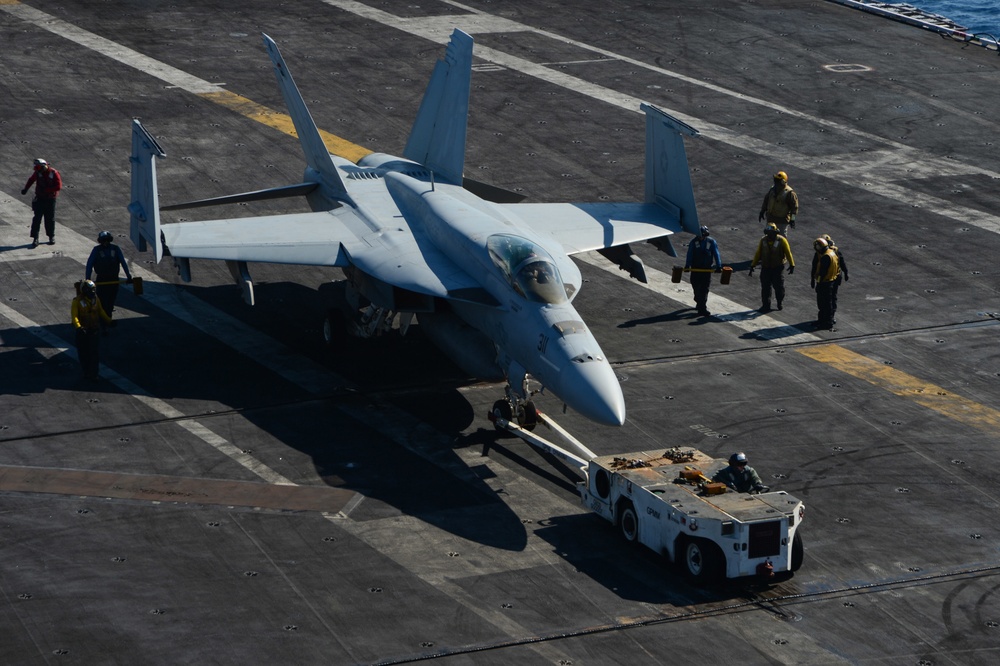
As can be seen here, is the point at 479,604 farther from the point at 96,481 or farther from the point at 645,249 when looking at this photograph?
the point at 645,249

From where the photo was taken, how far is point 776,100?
46.4m

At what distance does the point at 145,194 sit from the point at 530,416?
28.4ft

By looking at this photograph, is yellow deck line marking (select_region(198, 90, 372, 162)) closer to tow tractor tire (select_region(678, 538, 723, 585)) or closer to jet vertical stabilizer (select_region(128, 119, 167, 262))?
jet vertical stabilizer (select_region(128, 119, 167, 262))

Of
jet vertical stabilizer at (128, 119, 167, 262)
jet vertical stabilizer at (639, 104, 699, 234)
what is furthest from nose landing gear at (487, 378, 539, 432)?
jet vertical stabilizer at (128, 119, 167, 262)

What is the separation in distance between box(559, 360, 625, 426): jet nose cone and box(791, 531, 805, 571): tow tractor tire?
10.3ft

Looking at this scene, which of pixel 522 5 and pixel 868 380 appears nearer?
pixel 868 380

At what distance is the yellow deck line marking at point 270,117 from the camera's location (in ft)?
129

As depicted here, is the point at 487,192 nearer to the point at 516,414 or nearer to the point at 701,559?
the point at 516,414

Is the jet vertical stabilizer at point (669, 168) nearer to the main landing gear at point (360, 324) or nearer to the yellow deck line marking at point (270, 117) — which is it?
the main landing gear at point (360, 324)

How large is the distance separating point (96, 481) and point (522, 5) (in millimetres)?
36664

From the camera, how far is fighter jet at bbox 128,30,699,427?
23359 millimetres

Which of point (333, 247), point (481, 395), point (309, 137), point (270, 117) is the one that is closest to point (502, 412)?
point (481, 395)

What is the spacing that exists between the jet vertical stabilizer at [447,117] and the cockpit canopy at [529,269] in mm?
6206

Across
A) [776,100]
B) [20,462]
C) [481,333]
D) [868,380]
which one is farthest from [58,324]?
[776,100]
